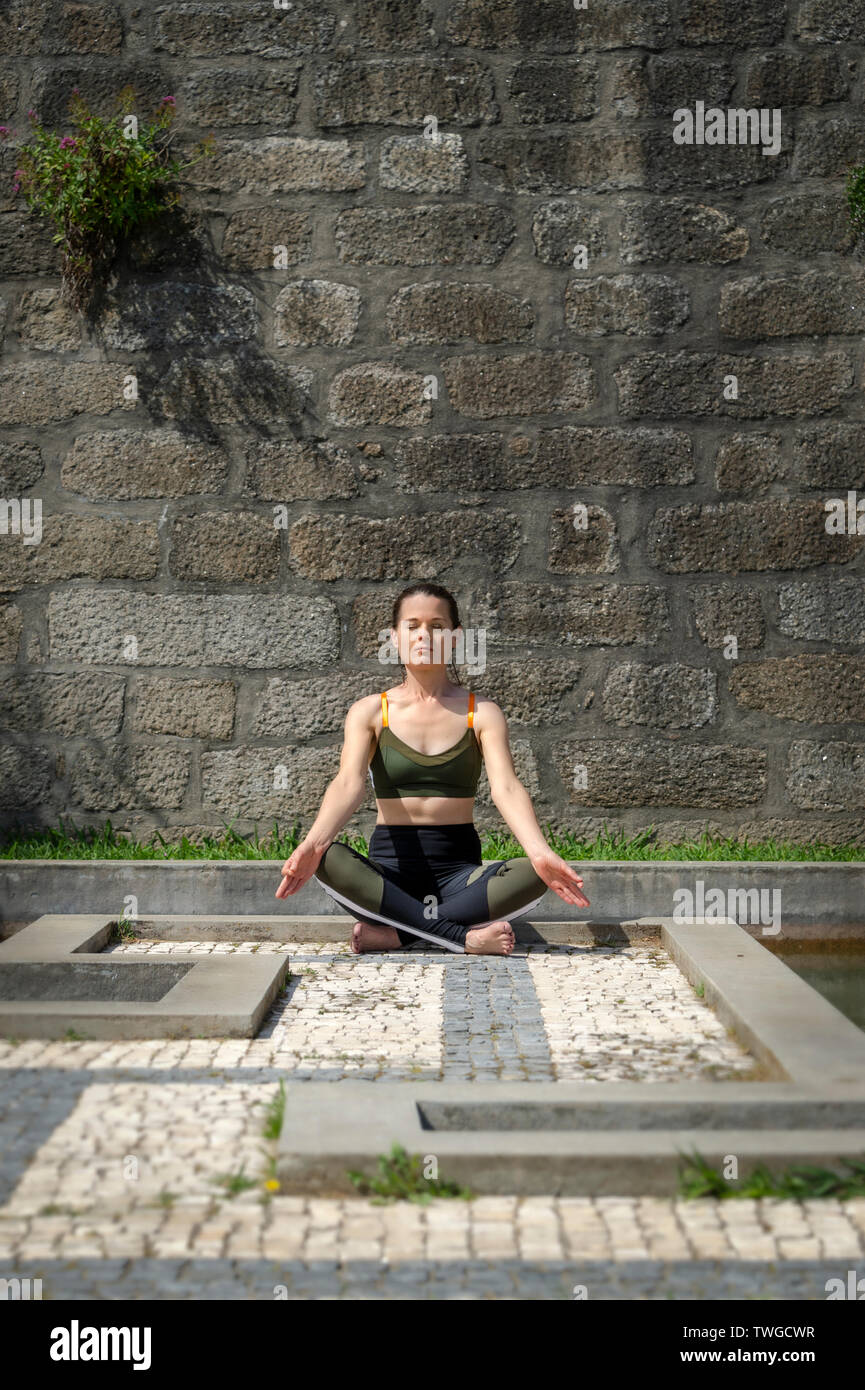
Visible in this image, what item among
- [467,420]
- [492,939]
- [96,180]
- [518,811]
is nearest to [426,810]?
[518,811]

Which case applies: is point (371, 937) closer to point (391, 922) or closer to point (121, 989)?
point (391, 922)

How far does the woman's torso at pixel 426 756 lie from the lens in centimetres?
466

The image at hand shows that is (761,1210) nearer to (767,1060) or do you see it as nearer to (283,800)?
(767,1060)

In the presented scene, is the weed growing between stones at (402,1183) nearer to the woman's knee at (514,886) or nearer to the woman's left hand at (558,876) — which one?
the woman's left hand at (558,876)

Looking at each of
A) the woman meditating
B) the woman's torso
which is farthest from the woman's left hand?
the woman's torso

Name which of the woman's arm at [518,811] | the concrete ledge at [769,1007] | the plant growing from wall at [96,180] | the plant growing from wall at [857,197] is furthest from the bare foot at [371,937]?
the plant growing from wall at [857,197]

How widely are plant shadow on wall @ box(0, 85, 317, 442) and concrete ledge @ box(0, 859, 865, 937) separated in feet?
6.32

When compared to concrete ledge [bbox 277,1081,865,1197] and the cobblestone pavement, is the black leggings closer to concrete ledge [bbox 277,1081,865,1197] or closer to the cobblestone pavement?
the cobblestone pavement

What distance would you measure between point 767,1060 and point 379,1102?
948mm

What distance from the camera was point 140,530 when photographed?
19.0 ft

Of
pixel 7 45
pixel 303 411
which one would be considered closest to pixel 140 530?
pixel 303 411

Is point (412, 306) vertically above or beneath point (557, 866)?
above

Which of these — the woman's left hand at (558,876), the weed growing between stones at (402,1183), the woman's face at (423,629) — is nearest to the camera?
the weed growing between stones at (402,1183)

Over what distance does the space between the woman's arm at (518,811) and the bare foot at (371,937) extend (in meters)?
0.55
